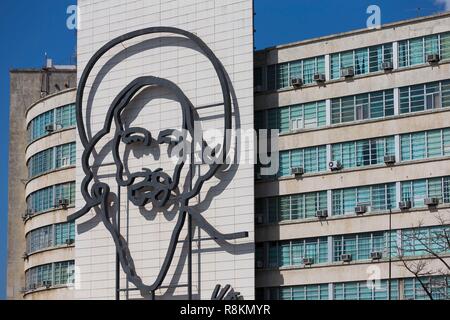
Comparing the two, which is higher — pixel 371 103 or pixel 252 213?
pixel 371 103

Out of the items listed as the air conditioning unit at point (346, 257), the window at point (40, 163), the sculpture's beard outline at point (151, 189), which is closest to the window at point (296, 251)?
the air conditioning unit at point (346, 257)

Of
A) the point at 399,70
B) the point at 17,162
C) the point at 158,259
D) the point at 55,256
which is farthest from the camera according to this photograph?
the point at 17,162

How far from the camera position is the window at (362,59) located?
1427 inches

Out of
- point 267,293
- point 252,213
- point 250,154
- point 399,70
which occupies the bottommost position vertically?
point 267,293

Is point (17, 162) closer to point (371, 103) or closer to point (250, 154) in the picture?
point (250, 154)

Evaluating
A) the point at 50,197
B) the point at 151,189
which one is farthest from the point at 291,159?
the point at 50,197

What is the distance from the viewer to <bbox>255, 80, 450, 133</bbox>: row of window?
3494 cm

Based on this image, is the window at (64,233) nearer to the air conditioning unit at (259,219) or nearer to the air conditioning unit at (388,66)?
the air conditioning unit at (259,219)

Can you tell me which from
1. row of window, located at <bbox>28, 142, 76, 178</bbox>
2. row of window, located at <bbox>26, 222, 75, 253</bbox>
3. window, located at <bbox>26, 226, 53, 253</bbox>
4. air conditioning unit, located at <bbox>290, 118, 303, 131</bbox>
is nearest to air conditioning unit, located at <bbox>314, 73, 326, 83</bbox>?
air conditioning unit, located at <bbox>290, 118, 303, 131</bbox>

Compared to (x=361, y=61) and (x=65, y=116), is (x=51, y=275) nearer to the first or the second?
(x=65, y=116)

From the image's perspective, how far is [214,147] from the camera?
121 ft

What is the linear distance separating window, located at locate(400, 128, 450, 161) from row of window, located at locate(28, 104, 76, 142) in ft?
51.9

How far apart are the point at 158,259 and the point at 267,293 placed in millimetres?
4506
